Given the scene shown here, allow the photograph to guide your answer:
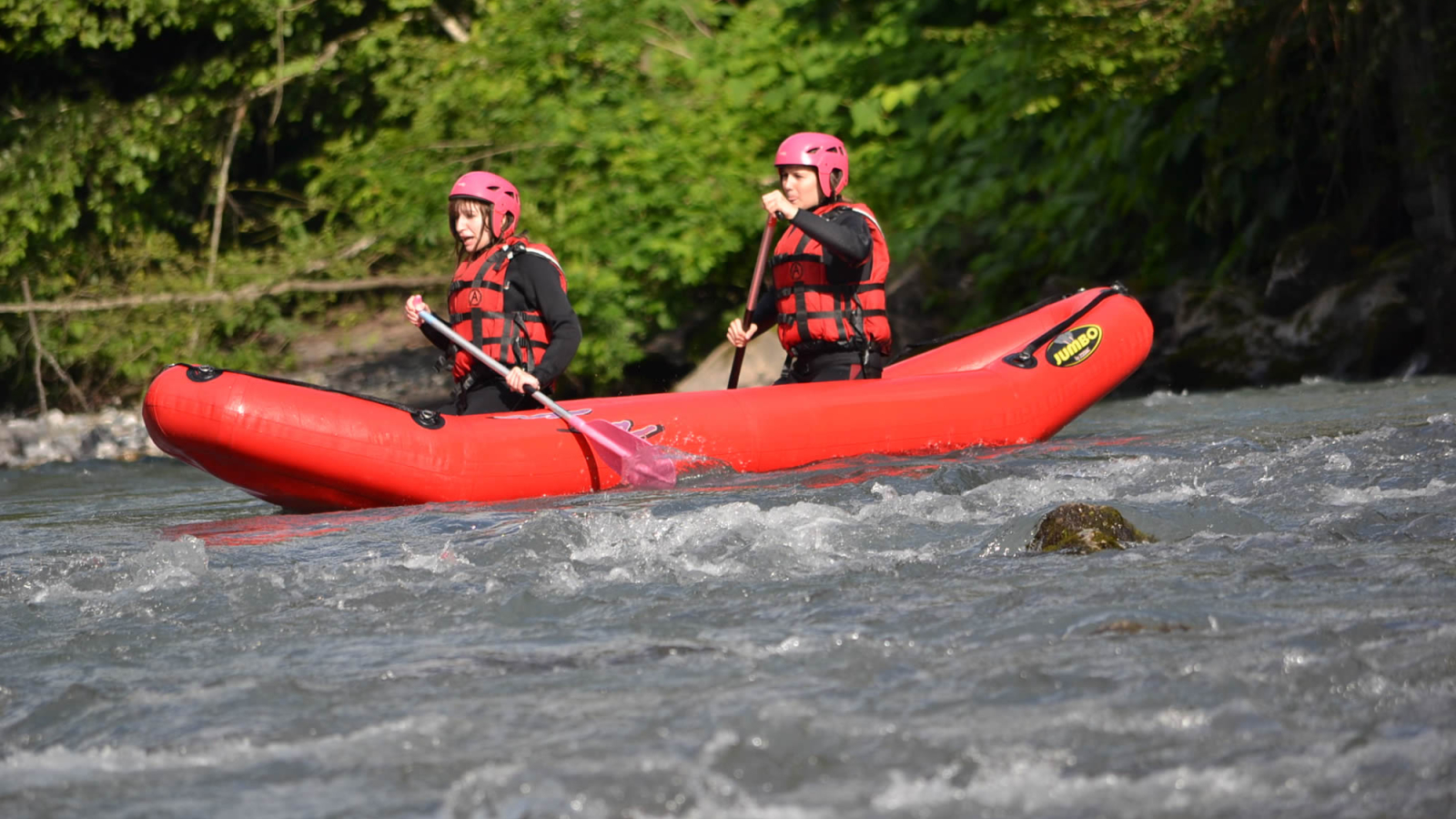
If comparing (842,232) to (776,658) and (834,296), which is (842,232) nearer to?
(834,296)

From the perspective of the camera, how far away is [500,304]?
5203 mm

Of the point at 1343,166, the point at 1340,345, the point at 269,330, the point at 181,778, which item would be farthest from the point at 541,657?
the point at 269,330

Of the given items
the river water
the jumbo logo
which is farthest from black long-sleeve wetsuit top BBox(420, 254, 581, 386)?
the jumbo logo

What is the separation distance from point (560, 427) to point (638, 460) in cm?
28

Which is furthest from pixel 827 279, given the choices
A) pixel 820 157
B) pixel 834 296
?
pixel 820 157

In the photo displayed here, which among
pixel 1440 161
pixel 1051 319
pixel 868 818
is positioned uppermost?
pixel 1440 161

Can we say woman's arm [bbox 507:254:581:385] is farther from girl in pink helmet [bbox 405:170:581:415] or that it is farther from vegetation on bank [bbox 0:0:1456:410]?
vegetation on bank [bbox 0:0:1456:410]

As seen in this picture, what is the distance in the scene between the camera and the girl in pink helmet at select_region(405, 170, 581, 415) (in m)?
5.20

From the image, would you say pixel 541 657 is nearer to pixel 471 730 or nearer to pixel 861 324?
pixel 471 730

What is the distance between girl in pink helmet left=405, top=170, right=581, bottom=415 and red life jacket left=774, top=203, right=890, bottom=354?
843mm

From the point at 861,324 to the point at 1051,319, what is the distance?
3.31 ft

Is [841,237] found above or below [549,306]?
above

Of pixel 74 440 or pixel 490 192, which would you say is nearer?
pixel 490 192

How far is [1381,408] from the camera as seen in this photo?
6.11m
